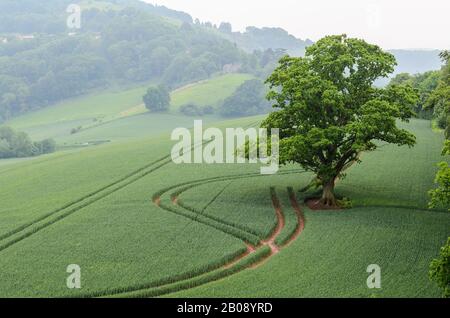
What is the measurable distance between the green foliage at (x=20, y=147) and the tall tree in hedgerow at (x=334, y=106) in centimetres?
7619

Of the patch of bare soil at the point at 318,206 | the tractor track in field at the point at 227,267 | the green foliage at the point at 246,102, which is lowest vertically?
the tractor track in field at the point at 227,267

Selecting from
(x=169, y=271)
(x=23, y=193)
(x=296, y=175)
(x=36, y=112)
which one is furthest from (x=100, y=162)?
(x=36, y=112)

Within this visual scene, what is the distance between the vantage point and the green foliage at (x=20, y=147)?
10819 cm

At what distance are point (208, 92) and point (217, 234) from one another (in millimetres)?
142288

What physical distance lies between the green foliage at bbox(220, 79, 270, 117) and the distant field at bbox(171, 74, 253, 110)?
17.0 ft

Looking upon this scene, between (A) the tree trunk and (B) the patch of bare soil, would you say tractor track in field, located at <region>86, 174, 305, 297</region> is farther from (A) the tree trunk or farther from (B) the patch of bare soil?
(A) the tree trunk

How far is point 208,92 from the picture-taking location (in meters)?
176

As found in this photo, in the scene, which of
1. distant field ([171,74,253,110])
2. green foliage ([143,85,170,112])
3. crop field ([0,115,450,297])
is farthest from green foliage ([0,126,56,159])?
crop field ([0,115,450,297])

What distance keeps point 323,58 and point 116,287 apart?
23112mm

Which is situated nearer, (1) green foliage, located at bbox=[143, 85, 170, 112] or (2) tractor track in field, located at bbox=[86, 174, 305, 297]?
(2) tractor track in field, located at bbox=[86, 174, 305, 297]

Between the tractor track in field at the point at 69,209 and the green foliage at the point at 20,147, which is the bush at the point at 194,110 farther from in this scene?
the tractor track in field at the point at 69,209

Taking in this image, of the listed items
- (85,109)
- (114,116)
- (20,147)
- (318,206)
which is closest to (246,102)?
(114,116)

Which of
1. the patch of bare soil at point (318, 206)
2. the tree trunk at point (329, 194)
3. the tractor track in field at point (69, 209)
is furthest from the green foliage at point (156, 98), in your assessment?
the tree trunk at point (329, 194)

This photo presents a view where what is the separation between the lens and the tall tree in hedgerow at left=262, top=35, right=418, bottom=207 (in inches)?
1569
